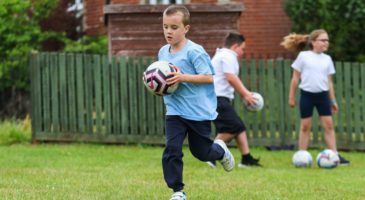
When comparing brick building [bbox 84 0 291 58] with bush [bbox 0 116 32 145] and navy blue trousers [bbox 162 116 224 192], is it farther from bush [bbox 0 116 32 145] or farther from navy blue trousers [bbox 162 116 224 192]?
navy blue trousers [bbox 162 116 224 192]

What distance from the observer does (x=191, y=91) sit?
24.2 ft

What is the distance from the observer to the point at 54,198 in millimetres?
7168

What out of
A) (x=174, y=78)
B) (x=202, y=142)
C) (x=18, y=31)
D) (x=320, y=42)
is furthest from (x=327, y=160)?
(x=18, y=31)

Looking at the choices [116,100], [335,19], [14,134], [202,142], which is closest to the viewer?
[202,142]

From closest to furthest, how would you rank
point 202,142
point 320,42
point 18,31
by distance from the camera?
point 202,142, point 320,42, point 18,31

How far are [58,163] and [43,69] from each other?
124 inches

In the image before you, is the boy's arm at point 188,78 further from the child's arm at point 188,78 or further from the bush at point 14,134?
the bush at point 14,134

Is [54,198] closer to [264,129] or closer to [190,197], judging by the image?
[190,197]

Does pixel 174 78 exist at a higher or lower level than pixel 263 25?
A: lower

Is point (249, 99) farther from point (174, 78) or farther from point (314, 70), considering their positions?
point (174, 78)

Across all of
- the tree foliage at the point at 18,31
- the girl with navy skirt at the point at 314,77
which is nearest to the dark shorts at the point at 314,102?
the girl with navy skirt at the point at 314,77

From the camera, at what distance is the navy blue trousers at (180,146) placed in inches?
284

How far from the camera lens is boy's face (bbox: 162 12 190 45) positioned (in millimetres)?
7215

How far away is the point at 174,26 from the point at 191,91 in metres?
0.61
